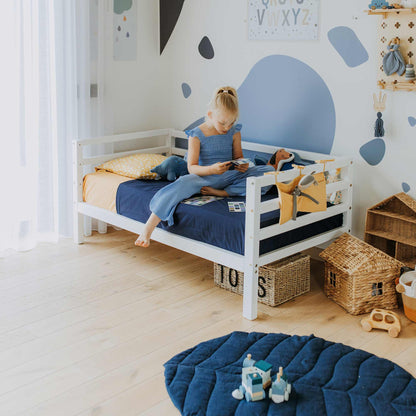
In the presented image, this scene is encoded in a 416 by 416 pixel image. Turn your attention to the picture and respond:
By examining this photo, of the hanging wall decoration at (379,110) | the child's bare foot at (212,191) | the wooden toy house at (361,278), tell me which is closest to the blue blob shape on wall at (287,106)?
the hanging wall decoration at (379,110)

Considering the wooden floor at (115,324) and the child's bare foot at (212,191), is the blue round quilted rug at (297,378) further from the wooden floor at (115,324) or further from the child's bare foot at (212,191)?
the child's bare foot at (212,191)

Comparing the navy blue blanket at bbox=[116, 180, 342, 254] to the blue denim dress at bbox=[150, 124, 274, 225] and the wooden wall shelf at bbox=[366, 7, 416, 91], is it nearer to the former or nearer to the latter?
the blue denim dress at bbox=[150, 124, 274, 225]

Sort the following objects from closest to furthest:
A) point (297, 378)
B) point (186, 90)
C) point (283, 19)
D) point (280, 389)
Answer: point (280, 389)
point (297, 378)
point (283, 19)
point (186, 90)

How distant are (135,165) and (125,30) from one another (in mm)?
915

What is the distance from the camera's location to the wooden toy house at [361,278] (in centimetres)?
272

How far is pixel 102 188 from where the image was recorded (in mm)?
3463

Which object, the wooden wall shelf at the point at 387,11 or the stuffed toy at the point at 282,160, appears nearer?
the wooden wall shelf at the point at 387,11

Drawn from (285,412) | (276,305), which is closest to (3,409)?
(285,412)

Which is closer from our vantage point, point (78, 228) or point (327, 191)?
point (327, 191)

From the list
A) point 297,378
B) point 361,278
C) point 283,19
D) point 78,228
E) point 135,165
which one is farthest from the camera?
point 78,228

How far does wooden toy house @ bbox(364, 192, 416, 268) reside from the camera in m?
2.94

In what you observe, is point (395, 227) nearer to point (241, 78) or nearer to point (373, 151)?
point (373, 151)

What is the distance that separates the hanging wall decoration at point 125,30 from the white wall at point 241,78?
5cm

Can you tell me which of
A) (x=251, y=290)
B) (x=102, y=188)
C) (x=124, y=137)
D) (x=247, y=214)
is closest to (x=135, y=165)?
(x=102, y=188)
